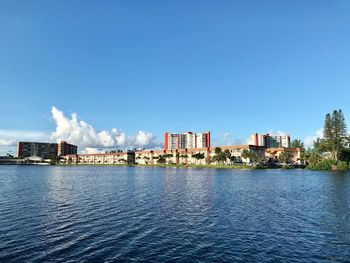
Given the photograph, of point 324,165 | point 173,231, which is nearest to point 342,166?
point 324,165

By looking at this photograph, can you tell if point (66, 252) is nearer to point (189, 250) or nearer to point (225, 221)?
point (189, 250)

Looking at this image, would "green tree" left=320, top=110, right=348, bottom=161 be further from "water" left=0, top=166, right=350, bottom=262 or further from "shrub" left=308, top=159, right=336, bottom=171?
"water" left=0, top=166, right=350, bottom=262

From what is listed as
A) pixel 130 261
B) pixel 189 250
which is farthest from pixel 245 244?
pixel 130 261

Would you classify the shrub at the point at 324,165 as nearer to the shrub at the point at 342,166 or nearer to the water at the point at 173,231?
the shrub at the point at 342,166

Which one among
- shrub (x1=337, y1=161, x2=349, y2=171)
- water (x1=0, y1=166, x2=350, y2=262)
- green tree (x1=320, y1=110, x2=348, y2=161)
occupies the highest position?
green tree (x1=320, y1=110, x2=348, y2=161)

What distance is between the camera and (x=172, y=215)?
38781 millimetres

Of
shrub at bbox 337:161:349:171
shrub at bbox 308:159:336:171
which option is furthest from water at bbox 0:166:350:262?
shrub at bbox 308:159:336:171

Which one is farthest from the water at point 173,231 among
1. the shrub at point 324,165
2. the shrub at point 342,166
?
the shrub at point 324,165

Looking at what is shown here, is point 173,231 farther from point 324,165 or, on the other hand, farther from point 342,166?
point 324,165

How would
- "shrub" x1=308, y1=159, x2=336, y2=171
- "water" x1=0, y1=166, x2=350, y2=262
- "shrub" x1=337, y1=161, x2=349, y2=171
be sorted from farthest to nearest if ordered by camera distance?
1. "shrub" x1=308, y1=159, x2=336, y2=171
2. "shrub" x1=337, y1=161, x2=349, y2=171
3. "water" x1=0, y1=166, x2=350, y2=262

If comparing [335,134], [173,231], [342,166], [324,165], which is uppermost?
[335,134]

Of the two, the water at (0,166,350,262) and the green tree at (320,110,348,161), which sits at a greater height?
the green tree at (320,110,348,161)

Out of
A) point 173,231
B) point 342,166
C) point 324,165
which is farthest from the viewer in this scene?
point 324,165

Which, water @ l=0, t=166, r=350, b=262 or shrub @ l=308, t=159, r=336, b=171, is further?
Result: shrub @ l=308, t=159, r=336, b=171
